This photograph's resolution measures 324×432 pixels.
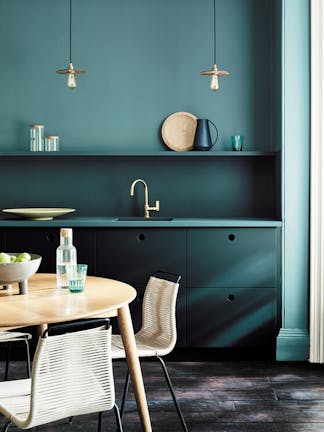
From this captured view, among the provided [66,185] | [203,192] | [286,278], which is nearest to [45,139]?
[66,185]

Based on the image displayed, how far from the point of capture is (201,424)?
3.10m

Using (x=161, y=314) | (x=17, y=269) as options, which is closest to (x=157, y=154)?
(x=161, y=314)

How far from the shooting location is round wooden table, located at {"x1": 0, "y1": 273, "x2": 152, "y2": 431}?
2.29 m

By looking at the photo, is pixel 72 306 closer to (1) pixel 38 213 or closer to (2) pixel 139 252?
(2) pixel 139 252

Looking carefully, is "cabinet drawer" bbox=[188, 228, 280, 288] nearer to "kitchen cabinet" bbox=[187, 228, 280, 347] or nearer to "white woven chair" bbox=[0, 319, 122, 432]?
"kitchen cabinet" bbox=[187, 228, 280, 347]

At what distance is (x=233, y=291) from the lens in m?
4.18

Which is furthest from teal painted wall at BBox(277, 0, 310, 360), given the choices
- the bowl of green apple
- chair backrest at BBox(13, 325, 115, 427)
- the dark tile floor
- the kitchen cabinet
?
chair backrest at BBox(13, 325, 115, 427)

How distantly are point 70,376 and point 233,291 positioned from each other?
216 centimetres

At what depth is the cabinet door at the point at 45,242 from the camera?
4.21m

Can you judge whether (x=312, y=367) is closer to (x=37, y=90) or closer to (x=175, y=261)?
(x=175, y=261)

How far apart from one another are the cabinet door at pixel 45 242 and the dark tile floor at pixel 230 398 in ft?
2.26

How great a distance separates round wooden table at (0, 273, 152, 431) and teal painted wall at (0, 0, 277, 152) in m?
1.99

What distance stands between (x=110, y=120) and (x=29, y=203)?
2.76 feet

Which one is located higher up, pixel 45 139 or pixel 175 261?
pixel 45 139
